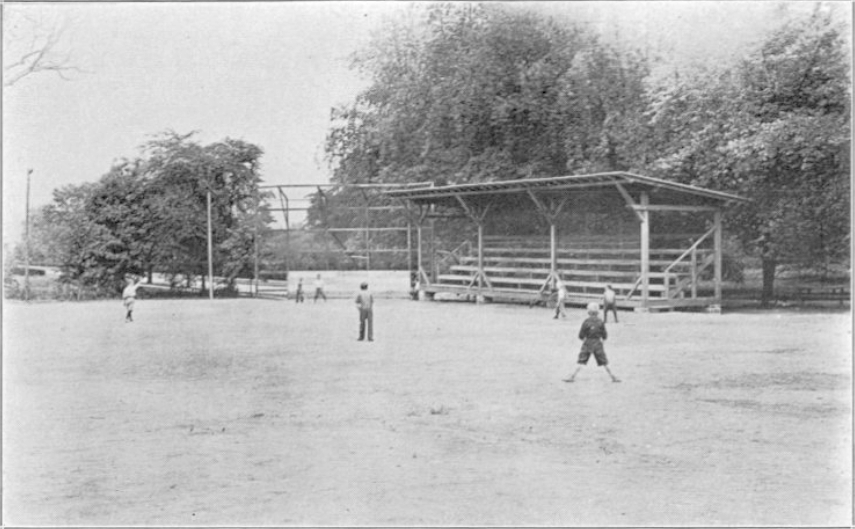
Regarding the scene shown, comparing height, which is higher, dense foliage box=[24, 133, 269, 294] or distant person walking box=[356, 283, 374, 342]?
dense foliage box=[24, 133, 269, 294]

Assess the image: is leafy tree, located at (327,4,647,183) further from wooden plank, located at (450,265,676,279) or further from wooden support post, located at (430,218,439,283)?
wooden plank, located at (450,265,676,279)

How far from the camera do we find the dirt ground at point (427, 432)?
6500mm

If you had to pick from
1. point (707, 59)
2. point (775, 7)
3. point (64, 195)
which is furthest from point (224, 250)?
point (775, 7)

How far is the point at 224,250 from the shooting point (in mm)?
28375

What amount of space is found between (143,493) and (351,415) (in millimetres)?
3110

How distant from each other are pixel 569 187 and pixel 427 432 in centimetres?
1533

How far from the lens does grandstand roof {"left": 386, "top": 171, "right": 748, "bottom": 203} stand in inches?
840

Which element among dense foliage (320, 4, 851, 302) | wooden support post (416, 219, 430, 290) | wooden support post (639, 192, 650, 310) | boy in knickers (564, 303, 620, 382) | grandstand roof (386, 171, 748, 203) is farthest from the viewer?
wooden support post (416, 219, 430, 290)

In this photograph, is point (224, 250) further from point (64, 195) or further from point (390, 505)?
point (390, 505)

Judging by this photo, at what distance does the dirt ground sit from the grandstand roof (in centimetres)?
592

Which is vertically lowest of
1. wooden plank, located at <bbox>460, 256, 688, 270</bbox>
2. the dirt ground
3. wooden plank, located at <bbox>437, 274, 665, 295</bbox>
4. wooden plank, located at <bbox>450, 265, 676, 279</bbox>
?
the dirt ground

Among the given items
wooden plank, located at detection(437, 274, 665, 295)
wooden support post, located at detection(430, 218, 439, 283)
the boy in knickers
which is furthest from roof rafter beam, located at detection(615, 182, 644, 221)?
the boy in knickers

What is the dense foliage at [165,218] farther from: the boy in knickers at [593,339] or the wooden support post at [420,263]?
the boy in knickers at [593,339]

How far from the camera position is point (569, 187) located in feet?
76.1
